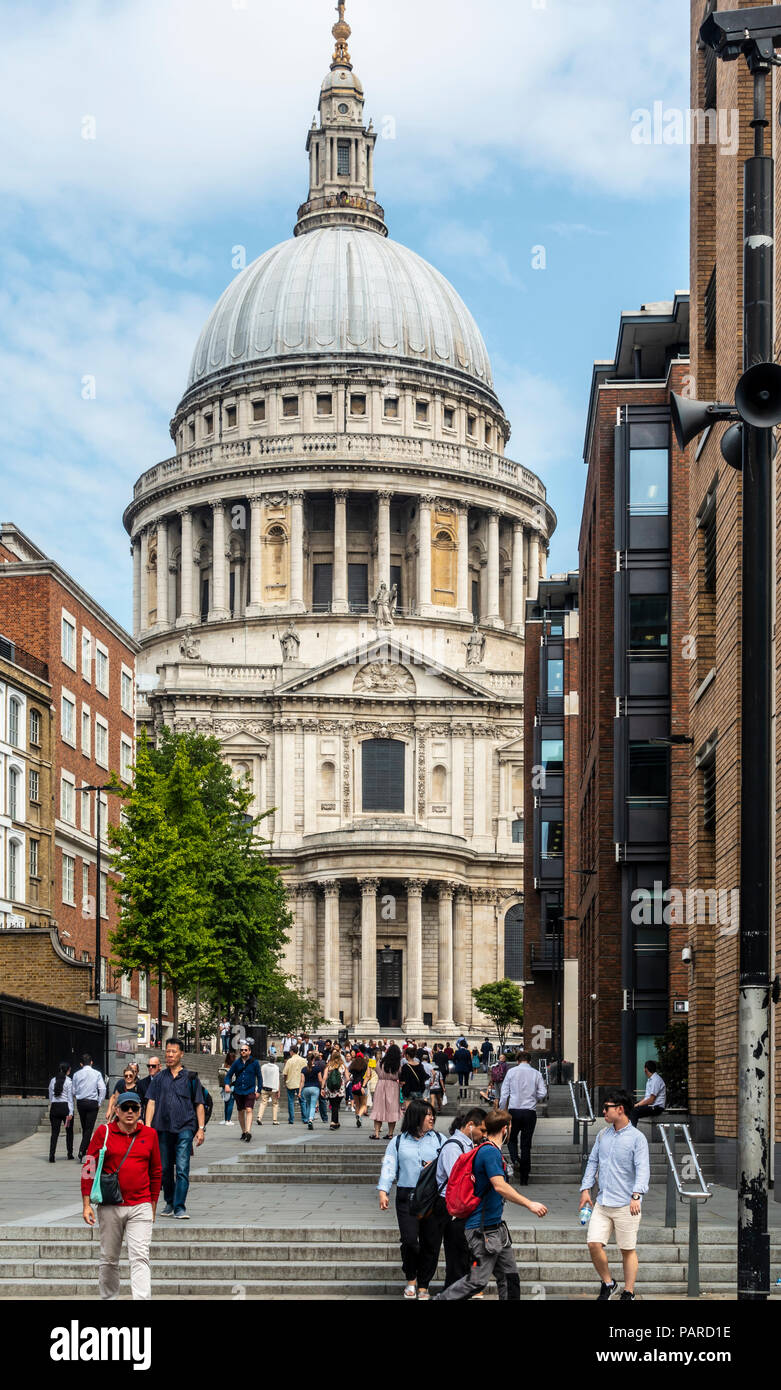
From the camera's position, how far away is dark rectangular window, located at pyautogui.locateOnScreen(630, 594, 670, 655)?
130 feet

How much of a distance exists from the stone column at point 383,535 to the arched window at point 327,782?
1889 cm

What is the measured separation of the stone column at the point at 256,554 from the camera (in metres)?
124

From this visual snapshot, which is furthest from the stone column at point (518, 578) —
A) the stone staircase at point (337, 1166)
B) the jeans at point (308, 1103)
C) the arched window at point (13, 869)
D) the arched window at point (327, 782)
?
the stone staircase at point (337, 1166)

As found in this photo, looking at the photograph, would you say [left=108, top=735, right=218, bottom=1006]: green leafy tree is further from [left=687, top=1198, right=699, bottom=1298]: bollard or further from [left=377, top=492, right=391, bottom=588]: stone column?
[left=377, top=492, right=391, bottom=588]: stone column

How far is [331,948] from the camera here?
10250 cm

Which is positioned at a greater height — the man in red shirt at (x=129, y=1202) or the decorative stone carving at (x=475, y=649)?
the decorative stone carving at (x=475, y=649)

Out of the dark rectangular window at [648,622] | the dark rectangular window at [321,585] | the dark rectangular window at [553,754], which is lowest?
the dark rectangular window at [553,754]

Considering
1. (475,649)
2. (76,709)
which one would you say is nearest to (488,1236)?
(76,709)

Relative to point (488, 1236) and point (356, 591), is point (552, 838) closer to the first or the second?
point (488, 1236)

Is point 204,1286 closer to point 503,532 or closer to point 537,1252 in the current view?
point 537,1252

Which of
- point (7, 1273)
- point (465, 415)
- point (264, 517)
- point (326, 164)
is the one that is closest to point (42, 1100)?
point (7, 1273)

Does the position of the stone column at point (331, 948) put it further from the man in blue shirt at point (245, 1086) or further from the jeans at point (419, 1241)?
the jeans at point (419, 1241)

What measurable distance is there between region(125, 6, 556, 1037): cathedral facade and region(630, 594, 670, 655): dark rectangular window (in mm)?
53243

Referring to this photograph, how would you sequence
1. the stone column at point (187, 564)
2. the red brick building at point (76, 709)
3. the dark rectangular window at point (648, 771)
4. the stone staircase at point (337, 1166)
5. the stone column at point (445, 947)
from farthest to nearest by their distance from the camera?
the stone column at point (187, 564), the stone column at point (445, 947), the red brick building at point (76, 709), the dark rectangular window at point (648, 771), the stone staircase at point (337, 1166)
